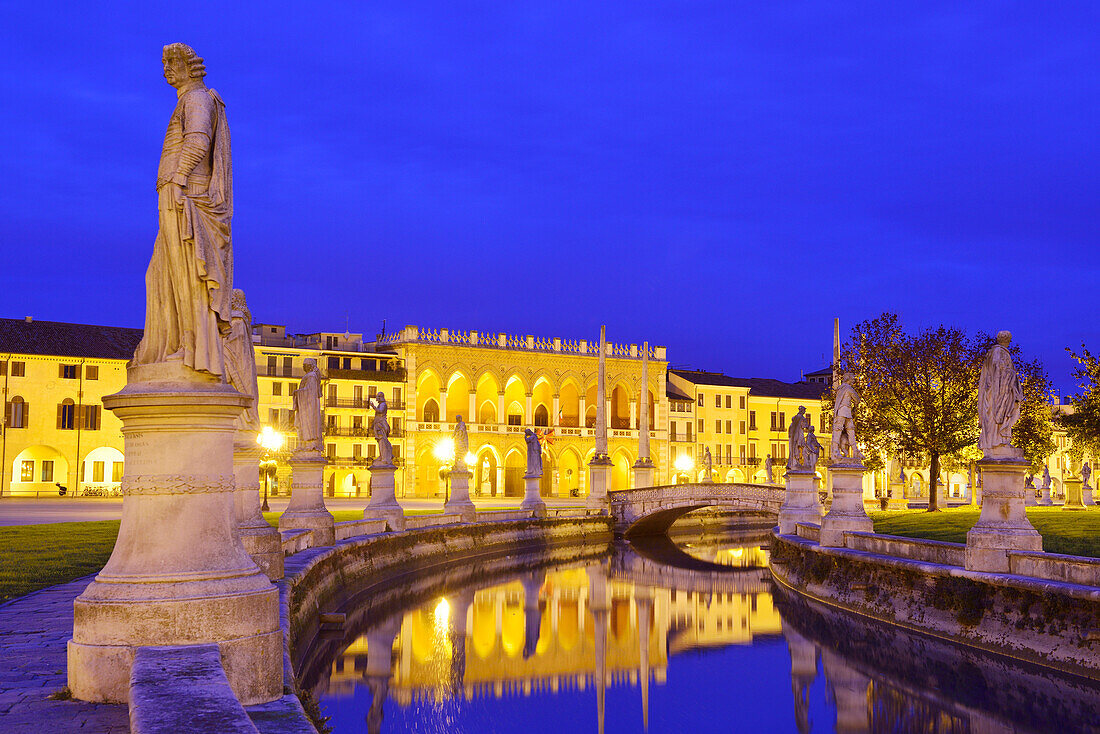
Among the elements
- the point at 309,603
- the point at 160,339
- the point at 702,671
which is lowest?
the point at 702,671

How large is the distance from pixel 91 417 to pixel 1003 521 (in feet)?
177

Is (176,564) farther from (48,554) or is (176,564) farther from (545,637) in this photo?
(545,637)

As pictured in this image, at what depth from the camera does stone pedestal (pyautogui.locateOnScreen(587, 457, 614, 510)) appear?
47125mm

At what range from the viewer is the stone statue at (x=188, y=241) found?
7480 mm

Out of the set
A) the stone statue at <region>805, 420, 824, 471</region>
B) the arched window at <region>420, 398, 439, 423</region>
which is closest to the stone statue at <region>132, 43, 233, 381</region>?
the stone statue at <region>805, 420, 824, 471</region>

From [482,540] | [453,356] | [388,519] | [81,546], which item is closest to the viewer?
[81,546]

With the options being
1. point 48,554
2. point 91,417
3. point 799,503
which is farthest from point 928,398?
point 91,417

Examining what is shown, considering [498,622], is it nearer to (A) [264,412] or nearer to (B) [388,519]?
(B) [388,519]

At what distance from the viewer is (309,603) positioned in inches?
655

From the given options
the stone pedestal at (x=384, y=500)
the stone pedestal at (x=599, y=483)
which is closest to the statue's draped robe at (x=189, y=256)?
the stone pedestal at (x=384, y=500)

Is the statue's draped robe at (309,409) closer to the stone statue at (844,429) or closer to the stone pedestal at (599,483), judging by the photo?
the stone statue at (844,429)

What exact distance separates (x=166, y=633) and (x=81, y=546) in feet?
51.8

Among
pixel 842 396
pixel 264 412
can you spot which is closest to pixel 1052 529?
pixel 842 396

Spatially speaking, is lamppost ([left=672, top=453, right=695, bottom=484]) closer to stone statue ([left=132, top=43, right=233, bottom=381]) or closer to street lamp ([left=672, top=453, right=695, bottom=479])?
street lamp ([left=672, top=453, right=695, bottom=479])
